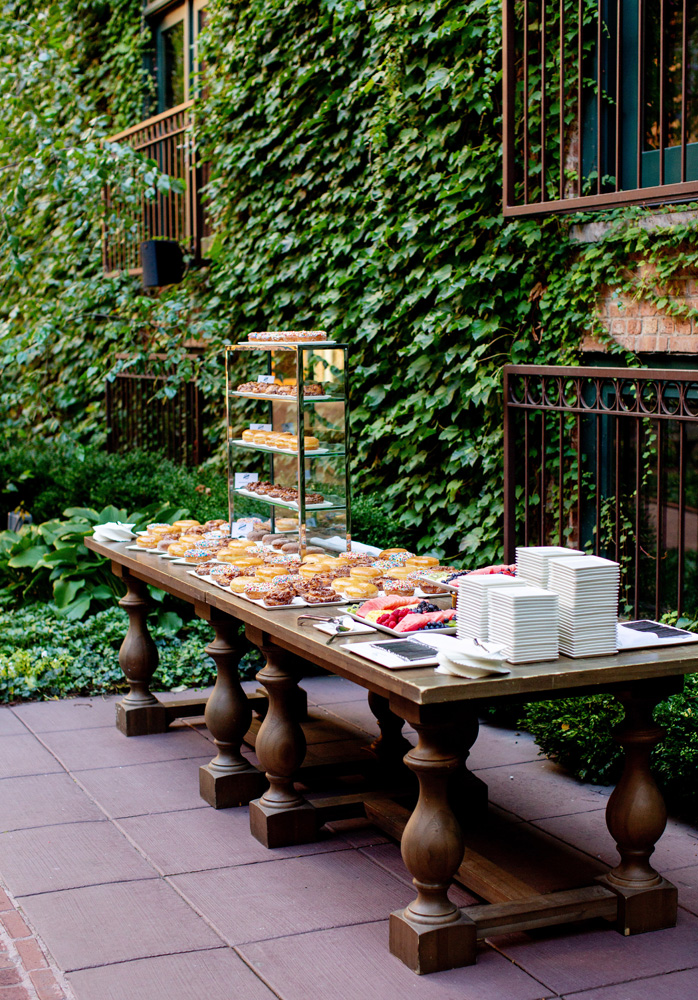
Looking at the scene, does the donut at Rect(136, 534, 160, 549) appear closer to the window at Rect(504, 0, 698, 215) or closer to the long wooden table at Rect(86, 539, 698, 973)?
the long wooden table at Rect(86, 539, 698, 973)

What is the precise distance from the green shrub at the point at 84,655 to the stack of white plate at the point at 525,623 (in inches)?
145

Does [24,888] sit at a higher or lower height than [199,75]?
lower

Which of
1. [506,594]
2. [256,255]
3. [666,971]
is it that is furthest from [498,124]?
[666,971]

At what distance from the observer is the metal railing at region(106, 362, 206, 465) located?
34.8ft

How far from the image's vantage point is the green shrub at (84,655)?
6617 mm

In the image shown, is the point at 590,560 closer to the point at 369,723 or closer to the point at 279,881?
the point at 279,881

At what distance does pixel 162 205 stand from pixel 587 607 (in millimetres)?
9170

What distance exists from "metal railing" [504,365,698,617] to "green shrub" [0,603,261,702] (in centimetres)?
213

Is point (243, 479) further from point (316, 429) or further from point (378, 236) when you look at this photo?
point (378, 236)

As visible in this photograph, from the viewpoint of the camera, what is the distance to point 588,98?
5.99 metres

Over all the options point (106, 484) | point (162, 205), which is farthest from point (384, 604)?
point (162, 205)

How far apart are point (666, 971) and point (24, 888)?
221cm

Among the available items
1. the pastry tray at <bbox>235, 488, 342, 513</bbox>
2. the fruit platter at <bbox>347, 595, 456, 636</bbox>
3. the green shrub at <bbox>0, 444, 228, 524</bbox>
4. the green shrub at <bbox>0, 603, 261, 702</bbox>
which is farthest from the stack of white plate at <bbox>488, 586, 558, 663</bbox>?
the green shrub at <bbox>0, 444, 228, 524</bbox>

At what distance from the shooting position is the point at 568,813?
15.4 ft
